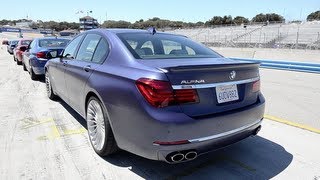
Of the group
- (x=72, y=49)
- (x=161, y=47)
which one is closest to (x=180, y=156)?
(x=161, y=47)

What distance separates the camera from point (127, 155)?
417 cm

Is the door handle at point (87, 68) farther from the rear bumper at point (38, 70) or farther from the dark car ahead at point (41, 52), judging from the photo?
the rear bumper at point (38, 70)

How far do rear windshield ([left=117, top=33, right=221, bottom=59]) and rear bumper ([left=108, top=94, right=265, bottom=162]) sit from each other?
837 millimetres

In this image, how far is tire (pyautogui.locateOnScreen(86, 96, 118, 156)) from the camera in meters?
3.80

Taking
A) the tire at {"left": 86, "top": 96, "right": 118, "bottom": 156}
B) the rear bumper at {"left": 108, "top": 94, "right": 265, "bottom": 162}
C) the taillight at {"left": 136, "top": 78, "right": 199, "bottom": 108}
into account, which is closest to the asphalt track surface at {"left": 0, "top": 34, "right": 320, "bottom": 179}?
the tire at {"left": 86, "top": 96, "right": 118, "bottom": 156}

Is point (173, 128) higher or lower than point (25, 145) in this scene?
higher

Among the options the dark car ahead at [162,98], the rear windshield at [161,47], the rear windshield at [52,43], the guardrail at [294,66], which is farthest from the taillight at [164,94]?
the guardrail at [294,66]

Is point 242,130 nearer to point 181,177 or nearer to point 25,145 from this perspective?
point 181,177

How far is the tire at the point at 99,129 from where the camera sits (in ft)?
12.5

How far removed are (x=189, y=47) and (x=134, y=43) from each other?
0.91m

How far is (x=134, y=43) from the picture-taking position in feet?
13.3

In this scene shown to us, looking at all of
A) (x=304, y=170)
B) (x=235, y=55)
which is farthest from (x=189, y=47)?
(x=235, y=55)

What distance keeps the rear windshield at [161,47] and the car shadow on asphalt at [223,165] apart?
52.3 inches

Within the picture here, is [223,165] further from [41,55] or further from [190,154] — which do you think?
[41,55]
